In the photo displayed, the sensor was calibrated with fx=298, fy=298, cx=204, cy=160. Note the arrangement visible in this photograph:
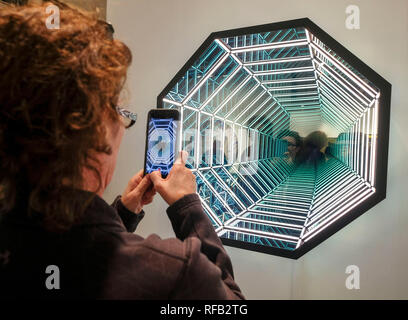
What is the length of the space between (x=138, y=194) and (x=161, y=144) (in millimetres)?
170

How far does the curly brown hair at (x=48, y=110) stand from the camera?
1.46 feet

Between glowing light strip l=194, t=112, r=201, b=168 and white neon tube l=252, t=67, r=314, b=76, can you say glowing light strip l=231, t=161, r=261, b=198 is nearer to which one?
glowing light strip l=194, t=112, r=201, b=168

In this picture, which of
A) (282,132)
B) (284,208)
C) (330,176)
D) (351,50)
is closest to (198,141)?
(282,132)

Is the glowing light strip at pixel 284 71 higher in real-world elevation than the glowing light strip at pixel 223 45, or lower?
lower

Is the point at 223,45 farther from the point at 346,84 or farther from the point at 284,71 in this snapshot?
the point at 346,84

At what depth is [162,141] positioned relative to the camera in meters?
0.94

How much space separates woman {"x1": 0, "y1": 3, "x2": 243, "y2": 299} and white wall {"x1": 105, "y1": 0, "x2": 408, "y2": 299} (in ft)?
3.02

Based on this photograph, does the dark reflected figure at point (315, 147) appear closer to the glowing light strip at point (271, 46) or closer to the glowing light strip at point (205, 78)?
the glowing light strip at point (271, 46)

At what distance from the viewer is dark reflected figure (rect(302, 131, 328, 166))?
1.19 meters

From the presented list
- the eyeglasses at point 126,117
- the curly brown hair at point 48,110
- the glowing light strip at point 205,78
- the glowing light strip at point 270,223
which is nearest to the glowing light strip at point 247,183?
the glowing light strip at point 270,223

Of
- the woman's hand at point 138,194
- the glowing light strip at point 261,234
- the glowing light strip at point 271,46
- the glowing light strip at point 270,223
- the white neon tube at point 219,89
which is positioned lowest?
the glowing light strip at point 261,234

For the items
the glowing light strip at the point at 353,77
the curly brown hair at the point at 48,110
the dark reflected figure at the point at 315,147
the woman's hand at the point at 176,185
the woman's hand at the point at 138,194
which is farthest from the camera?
the dark reflected figure at the point at 315,147

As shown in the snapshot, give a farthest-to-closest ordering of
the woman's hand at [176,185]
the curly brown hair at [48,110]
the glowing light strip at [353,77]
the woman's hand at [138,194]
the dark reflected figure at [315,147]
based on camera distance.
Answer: the dark reflected figure at [315,147]
the glowing light strip at [353,77]
the woman's hand at [138,194]
the woman's hand at [176,185]
the curly brown hair at [48,110]

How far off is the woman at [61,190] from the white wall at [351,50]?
A: 92 cm
